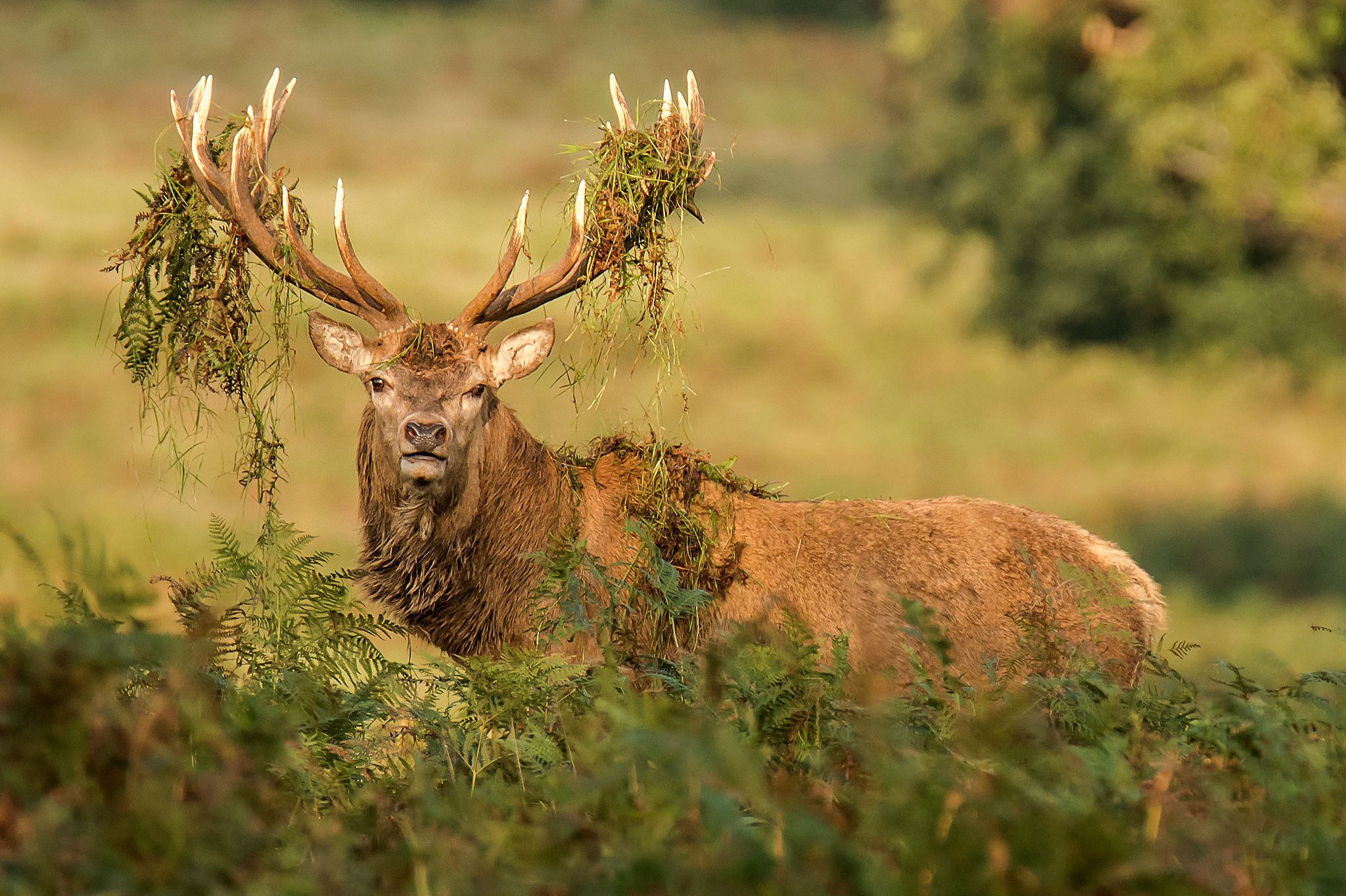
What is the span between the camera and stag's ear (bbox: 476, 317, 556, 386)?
636 cm

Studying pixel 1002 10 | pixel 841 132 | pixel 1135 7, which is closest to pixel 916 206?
pixel 1002 10

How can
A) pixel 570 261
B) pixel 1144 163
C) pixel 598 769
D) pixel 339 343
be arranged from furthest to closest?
pixel 1144 163, pixel 339 343, pixel 570 261, pixel 598 769

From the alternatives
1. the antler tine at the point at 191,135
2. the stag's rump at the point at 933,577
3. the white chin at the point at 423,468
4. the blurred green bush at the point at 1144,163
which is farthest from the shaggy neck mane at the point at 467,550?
the blurred green bush at the point at 1144,163

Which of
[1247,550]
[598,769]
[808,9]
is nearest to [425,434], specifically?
[598,769]

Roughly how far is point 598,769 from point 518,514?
262cm

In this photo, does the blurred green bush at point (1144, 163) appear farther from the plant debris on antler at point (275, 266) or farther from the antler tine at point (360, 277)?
the antler tine at point (360, 277)

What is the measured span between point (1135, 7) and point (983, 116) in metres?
3.98

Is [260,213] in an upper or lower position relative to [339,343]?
upper

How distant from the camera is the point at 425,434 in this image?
18.7ft

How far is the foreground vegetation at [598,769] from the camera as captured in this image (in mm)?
2943

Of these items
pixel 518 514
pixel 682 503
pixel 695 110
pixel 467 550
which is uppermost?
pixel 695 110

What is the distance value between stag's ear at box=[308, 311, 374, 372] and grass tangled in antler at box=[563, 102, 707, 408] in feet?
3.33

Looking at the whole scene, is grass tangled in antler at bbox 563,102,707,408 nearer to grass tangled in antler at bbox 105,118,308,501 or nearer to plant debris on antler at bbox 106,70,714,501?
plant debris on antler at bbox 106,70,714,501

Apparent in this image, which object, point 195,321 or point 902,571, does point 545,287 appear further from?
point 902,571
